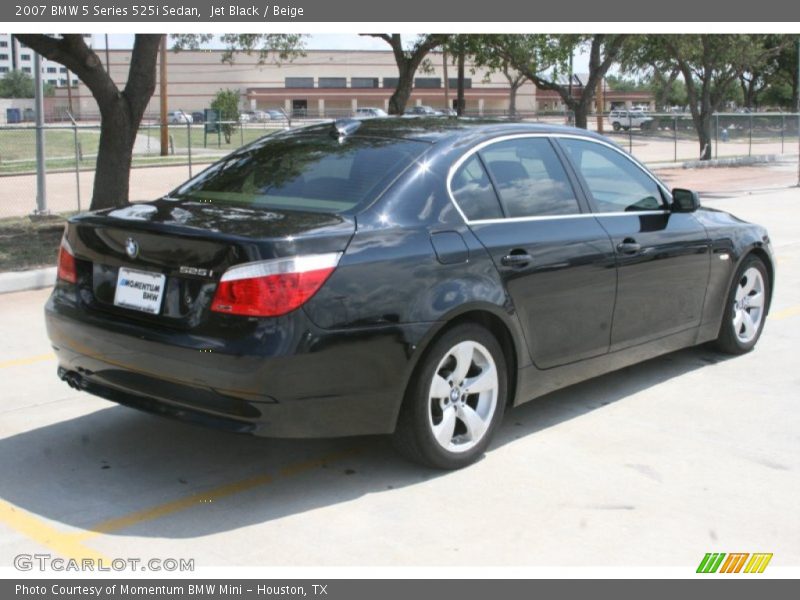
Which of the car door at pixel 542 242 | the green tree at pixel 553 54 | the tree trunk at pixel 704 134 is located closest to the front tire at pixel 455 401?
the car door at pixel 542 242

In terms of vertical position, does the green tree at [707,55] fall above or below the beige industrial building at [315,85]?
below

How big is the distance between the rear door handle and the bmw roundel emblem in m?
1.73

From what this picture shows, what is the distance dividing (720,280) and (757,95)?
311ft

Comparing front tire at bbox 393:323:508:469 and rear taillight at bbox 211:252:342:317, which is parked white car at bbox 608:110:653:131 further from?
rear taillight at bbox 211:252:342:317

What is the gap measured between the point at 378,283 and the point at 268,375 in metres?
0.65

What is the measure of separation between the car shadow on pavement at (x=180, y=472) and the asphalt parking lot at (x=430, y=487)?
1 centimetres

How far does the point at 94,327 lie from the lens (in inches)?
184

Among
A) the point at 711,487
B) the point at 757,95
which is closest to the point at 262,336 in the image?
the point at 711,487

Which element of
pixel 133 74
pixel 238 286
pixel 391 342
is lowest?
pixel 391 342

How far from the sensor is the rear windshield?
485 cm

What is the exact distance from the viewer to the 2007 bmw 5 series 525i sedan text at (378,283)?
421 cm

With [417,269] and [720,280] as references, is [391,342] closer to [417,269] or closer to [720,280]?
[417,269]

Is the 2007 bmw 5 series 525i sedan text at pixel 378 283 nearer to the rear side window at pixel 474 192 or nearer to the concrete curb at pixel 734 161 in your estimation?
the rear side window at pixel 474 192

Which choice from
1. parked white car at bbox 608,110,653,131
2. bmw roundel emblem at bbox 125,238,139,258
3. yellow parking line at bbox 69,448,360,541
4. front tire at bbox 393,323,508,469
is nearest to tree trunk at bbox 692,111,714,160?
parked white car at bbox 608,110,653,131
